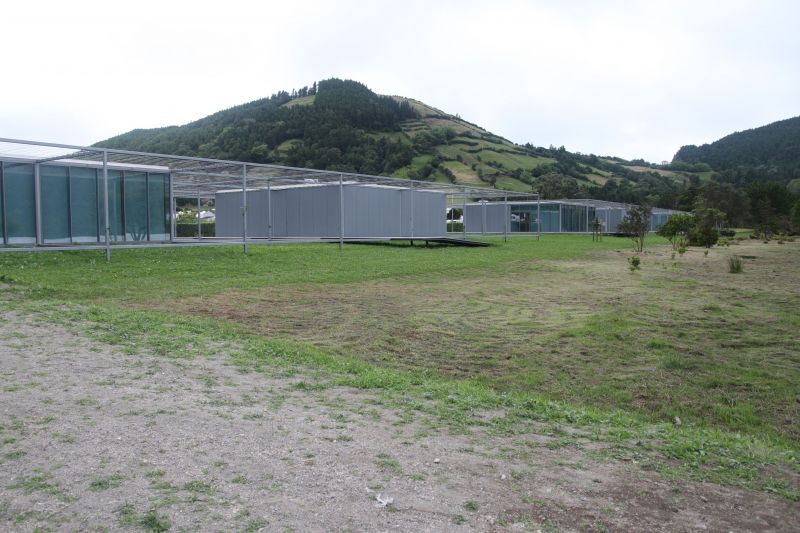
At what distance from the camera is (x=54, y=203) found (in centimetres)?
2006

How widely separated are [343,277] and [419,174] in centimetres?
7553

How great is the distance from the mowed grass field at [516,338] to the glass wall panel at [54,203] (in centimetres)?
316

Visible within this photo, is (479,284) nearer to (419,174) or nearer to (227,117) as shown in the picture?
(419,174)

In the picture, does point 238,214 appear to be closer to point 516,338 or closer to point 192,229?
point 192,229

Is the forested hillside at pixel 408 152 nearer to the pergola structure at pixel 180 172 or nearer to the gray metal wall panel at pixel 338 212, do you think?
the gray metal wall panel at pixel 338 212

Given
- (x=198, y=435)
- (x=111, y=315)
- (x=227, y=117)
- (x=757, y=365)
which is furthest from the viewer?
(x=227, y=117)

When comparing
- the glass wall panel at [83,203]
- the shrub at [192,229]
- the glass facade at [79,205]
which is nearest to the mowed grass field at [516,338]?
the glass facade at [79,205]

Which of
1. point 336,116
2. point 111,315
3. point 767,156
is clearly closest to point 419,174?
point 336,116

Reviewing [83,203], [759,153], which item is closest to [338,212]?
[83,203]

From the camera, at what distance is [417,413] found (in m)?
5.21

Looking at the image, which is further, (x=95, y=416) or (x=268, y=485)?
(x=95, y=416)

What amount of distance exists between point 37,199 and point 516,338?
1690 centimetres

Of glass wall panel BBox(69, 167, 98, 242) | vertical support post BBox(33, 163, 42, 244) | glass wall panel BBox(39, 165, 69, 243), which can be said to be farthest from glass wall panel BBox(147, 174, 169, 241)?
vertical support post BBox(33, 163, 42, 244)

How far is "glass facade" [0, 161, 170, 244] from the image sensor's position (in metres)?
19.2
